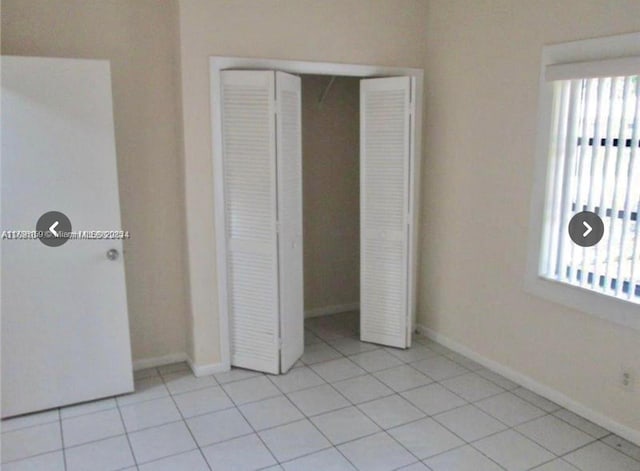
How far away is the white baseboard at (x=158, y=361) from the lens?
357 cm

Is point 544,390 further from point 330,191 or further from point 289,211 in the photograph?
point 330,191

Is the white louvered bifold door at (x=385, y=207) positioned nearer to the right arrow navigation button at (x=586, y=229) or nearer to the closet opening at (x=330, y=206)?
the closet opening at (x=330, y=206)

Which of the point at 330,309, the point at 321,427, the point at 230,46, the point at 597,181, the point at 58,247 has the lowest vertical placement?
the point at 321,427

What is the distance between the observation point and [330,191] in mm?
4547

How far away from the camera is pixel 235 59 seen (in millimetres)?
3219

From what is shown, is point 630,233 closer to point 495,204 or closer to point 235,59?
point 495,204

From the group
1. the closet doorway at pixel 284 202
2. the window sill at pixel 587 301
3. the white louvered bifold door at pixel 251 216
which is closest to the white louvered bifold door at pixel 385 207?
the closet doorway at pixel 284 202

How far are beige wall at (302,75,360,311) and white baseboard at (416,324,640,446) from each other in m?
1.01

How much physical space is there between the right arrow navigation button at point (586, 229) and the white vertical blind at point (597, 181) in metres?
0.03

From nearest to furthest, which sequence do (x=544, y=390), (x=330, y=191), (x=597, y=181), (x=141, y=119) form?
(x=597, y=181)
(x=544, y=390)
(x=141, y=119)
(x=330, y=191)

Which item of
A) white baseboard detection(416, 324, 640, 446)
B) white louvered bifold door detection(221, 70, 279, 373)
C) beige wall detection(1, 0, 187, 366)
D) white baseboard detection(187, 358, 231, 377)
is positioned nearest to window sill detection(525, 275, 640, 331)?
white baseboard detection(416, 324, 640, 446)

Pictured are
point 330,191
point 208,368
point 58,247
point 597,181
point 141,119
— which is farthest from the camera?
point 330,191

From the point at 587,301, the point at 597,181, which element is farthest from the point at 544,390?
the point at 597,181

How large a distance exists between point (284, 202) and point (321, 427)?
1392mm
